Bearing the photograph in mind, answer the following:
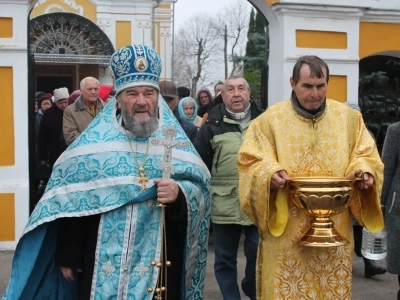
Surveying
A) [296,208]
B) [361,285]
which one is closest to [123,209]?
[296,208]

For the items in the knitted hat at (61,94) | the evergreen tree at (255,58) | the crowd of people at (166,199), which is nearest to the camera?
the crowd of people at (166,199)

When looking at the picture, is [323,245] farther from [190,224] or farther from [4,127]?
[4,127]

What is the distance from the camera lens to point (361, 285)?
20.9ft

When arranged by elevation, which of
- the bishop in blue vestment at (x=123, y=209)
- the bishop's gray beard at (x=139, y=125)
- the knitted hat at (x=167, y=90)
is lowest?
the bishop in blue vestment at (x=123, y=209)

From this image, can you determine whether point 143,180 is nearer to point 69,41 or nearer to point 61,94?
point 61,94

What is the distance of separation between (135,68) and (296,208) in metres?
1.07

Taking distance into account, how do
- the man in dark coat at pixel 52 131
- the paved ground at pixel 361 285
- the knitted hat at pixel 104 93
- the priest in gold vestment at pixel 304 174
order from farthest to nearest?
the man in dark coat at pixel 52 131 < the knitted hat at pixel 104 93 < the paved ground at pixel 361 285 < the priest in gold vestment at pixel 304 174

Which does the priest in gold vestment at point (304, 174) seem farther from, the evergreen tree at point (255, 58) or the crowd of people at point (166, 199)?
the evergreen tree at point (255, 58)

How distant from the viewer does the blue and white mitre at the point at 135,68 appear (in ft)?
11.2

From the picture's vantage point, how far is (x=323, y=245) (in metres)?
3.35

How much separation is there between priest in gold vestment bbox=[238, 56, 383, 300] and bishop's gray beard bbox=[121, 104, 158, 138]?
0.55 metres

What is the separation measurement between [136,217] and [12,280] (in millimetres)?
748

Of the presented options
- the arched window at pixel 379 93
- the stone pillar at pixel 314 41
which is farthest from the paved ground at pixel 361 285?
the arched window at pixel 379 93

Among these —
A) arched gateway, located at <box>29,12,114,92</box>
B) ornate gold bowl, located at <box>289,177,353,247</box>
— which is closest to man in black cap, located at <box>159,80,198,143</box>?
ornate gold bowl, located at <box>289,177,353,247</box>
